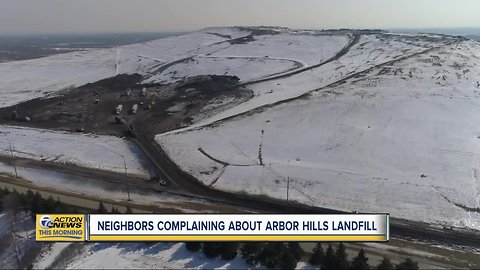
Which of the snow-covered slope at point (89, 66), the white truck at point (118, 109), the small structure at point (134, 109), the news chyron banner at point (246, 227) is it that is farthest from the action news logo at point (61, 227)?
the snow-covered slope at point (89, 66)

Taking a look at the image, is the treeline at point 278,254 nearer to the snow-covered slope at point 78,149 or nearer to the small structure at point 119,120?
the snow-covered slope at point 78,149

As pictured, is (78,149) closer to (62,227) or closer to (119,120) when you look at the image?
(119,120)

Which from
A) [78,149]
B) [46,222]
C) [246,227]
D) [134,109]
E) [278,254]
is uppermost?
[134,109]

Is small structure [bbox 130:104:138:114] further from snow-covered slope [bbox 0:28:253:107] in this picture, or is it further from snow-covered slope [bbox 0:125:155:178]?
snow-covered slope [bbox 0:28:253:107]

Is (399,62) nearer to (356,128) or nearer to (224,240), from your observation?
(356,128)

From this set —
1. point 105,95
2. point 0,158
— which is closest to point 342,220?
point 0,158

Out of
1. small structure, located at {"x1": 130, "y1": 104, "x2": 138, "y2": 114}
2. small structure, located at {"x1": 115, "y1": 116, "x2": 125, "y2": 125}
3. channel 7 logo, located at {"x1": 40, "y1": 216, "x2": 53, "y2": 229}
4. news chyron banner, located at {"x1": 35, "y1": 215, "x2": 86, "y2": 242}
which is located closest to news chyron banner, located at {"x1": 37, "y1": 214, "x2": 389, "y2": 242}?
news chyron banner, located at {"x1": 35, "y1": 215, "x2": 86, "y2": 242}

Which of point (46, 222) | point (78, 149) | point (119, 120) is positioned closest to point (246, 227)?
point (46, 222)
